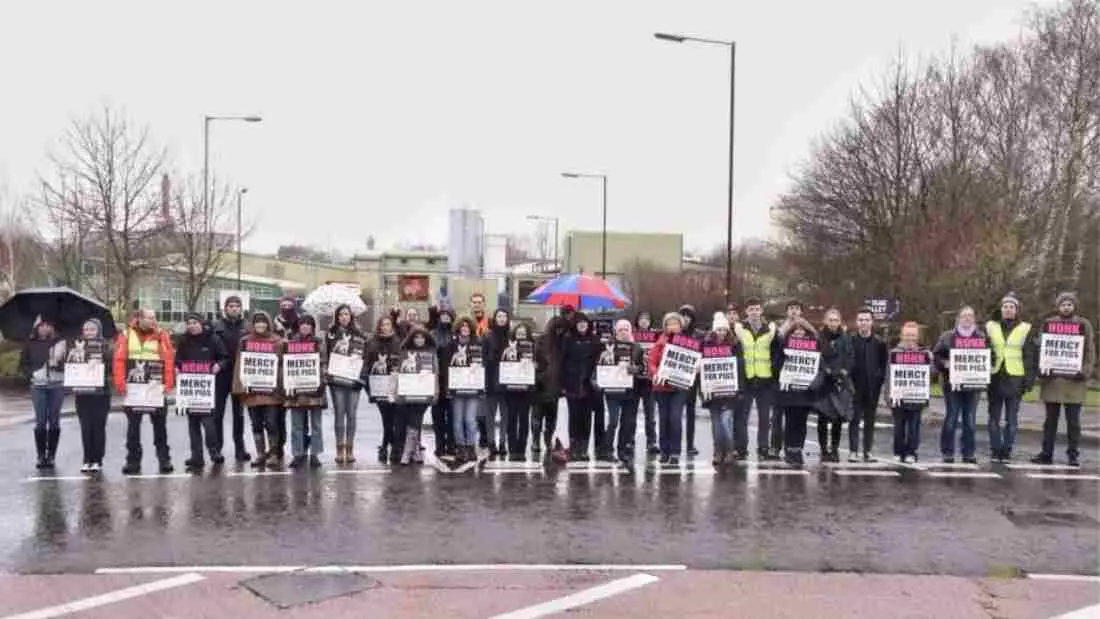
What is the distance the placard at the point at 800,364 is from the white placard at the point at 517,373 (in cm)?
300

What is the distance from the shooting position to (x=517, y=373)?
413 inches

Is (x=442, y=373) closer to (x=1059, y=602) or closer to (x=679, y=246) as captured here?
(x=1059, y=602)

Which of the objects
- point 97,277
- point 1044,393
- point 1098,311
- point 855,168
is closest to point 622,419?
point 1044,393

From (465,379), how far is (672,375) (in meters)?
2.41

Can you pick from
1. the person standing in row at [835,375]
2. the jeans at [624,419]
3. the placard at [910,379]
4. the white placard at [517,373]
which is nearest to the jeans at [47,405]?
the white placard at [517,373]

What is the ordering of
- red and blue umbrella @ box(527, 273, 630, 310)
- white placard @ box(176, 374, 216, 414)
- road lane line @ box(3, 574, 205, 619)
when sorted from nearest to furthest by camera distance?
road lane line @ box(3, 574, 205, 619) → white placard @ box(176, 374, 216, 414) → red and blue umbrella @ box(527, 273, 630, 310)

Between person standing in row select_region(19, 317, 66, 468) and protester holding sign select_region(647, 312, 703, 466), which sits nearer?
person standing in row select_region(19, 317, 66, 468)

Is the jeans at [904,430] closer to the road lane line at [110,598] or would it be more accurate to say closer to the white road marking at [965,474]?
the white road marking at [965,474]

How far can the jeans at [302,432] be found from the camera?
10164 millimetres

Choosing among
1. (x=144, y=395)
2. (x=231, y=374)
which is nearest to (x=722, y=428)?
(x=231, y=374)

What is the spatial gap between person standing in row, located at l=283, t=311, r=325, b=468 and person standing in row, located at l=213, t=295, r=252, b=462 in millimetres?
655

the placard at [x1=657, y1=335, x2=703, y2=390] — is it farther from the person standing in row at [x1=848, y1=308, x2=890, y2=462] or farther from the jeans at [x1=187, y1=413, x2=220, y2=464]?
the jeans at [x1=187, y1=413, x2=220, y2=464]

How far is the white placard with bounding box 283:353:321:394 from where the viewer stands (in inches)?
395

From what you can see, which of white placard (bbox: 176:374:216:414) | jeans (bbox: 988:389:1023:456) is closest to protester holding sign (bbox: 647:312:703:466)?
jeans (bbox: 988:389:1023:456)
